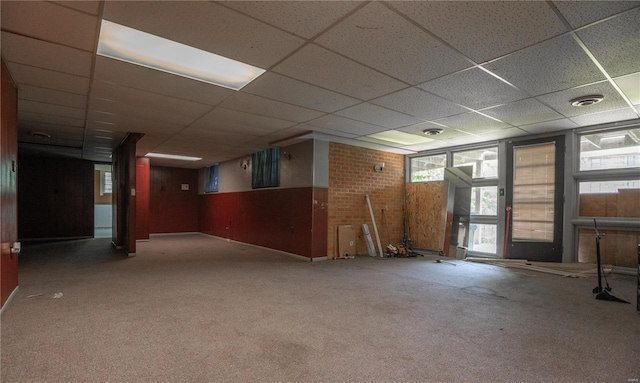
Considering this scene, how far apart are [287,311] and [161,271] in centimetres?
307

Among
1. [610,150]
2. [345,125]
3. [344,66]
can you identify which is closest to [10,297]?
[344,66]

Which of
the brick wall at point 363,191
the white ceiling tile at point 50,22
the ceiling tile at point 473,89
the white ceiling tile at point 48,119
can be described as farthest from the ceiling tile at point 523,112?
the white ceiling tile at point 48,119

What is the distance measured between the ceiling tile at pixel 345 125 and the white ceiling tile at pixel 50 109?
3.73m

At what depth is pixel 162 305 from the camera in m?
3.47

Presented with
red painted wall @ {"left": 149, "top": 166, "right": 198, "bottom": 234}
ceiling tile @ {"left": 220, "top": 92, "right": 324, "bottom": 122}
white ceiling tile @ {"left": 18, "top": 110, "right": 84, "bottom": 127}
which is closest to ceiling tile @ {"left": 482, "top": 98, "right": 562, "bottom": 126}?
ceiling tile @ {"left": 220, "top": 92, "right": 324, "bottom": 122}

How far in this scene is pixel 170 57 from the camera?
3.21 meters

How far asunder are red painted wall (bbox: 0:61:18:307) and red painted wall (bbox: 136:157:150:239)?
5.71 metres

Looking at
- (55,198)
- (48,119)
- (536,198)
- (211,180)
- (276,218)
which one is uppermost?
(48,119)

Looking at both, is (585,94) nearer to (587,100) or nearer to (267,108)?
(587,100)

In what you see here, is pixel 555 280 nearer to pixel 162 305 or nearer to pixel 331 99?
pixel 331 99

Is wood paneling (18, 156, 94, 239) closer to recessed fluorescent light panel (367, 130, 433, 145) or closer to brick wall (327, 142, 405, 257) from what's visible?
brick wall (327, 142, 405, 257)

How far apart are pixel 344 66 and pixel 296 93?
978 millimetres

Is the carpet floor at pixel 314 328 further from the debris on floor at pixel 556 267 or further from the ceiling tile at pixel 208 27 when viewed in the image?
the ceiling tile at pixel 208 27

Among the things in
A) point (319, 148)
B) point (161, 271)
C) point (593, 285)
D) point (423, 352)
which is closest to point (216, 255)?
point (161, 271)
